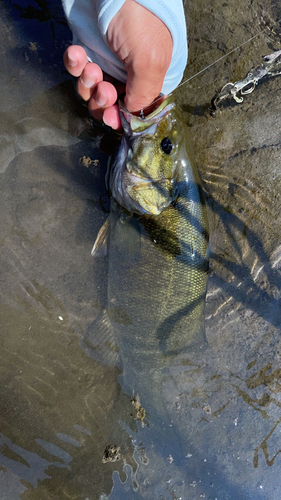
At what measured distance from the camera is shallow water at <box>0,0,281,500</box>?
8.14 feet

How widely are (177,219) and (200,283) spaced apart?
538 mm

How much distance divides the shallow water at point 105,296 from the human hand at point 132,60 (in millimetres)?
342

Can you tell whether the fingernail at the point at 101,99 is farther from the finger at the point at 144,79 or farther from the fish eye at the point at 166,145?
the fish eye at the point at 166,145

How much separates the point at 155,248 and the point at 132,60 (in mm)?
1298

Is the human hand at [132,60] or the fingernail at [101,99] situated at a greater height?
the human hand at [132,60]

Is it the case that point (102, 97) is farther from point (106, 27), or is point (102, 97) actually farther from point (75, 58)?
point (106, 27)

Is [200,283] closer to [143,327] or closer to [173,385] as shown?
[143,327]

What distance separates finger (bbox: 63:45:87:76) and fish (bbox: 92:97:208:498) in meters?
0.46

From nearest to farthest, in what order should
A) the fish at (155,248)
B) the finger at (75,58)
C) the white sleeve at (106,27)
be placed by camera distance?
the white sleeve at (106,27) → the finger at (75,58) → the fish at (155,248)

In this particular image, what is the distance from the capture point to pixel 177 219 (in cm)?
232

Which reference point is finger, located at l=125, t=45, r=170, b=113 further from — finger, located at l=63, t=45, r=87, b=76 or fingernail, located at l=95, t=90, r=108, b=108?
finger, located at l=63, t=45, r=87, b=76

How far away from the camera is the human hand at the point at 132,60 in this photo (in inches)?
72.1

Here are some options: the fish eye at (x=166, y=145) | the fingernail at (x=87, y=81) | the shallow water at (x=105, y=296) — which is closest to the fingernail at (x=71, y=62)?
the fingernail at (x=87, y=81)

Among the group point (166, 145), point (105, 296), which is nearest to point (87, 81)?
point (166, 145)
